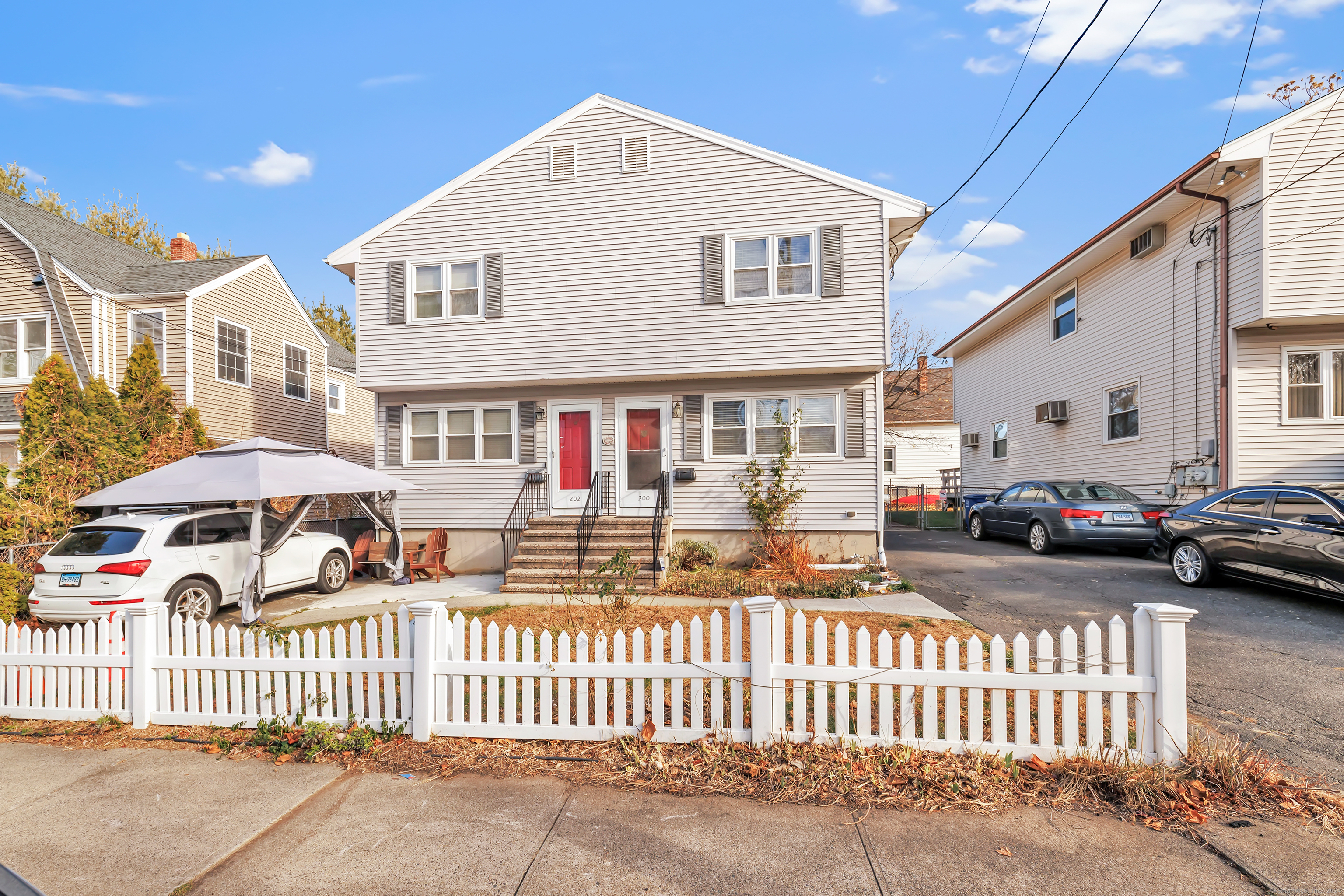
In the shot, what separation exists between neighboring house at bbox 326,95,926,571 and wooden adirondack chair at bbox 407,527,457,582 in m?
0.53

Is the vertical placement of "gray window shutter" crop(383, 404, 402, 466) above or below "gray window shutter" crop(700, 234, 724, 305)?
below

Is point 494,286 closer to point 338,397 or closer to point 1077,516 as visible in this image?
point 1077,516

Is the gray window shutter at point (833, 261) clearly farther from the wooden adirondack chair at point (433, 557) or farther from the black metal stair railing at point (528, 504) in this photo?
the wooden adirondack chair at point (433, 557)

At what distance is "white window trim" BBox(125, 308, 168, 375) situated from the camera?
1549 cm

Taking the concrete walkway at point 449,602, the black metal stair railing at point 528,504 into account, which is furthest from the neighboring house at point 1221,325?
the black metal stair railing at point 528,504

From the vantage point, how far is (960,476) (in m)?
24.5

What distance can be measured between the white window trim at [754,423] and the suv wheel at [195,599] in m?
7.31

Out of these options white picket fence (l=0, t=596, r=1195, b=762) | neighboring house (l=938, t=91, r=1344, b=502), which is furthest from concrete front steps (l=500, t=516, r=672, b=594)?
neighboring house (l=938, t=91, r=1344, b=502)

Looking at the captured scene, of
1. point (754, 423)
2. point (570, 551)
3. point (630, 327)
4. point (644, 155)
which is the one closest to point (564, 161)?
point (644, 155)

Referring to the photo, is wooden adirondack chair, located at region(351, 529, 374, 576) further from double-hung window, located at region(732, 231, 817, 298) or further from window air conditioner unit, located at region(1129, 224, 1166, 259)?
window air conditioner unit, located at region(1129, 224, 1166, 259)

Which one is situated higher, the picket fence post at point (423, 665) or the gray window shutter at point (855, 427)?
the gray window shutter at point (855, 427)

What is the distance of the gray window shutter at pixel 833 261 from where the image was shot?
1129cm

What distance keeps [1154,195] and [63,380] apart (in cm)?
1830

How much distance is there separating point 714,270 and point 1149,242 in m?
8.84
